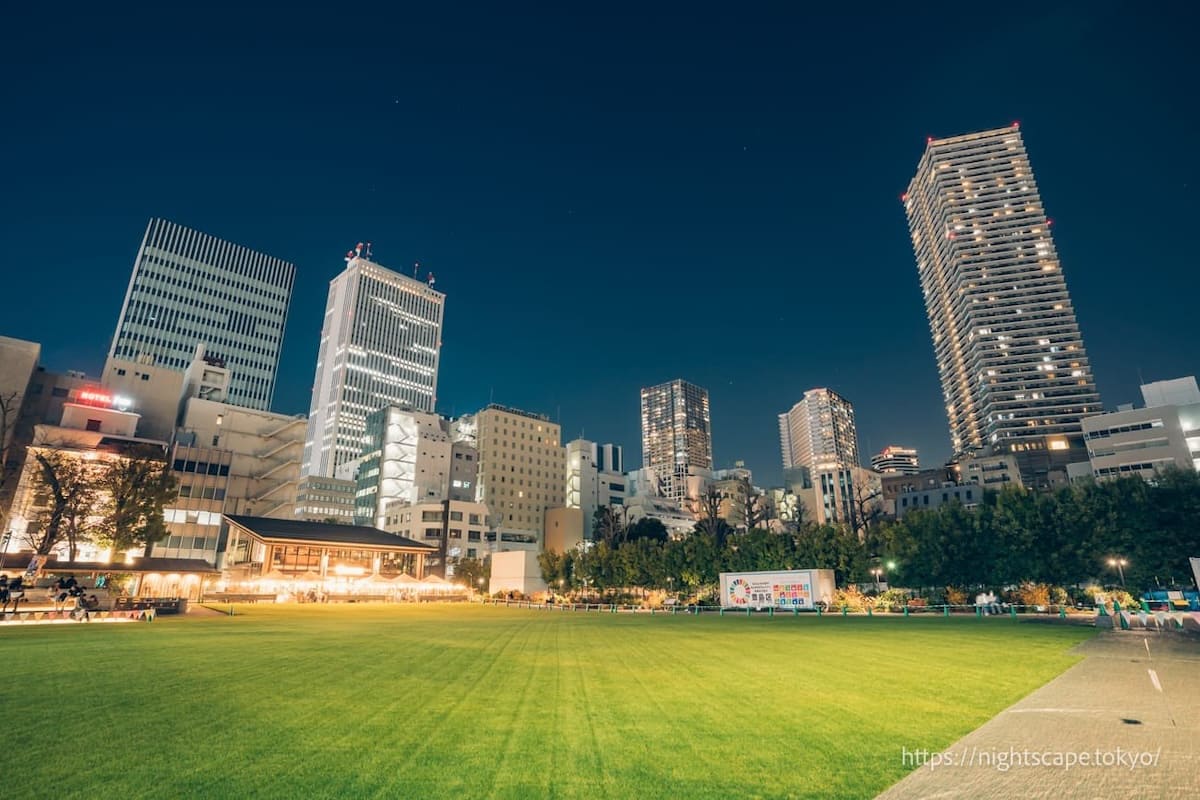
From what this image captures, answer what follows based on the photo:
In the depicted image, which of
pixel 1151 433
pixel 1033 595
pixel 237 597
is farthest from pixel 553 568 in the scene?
pixel 1151 433

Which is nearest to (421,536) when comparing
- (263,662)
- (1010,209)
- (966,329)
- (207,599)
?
(207,599)

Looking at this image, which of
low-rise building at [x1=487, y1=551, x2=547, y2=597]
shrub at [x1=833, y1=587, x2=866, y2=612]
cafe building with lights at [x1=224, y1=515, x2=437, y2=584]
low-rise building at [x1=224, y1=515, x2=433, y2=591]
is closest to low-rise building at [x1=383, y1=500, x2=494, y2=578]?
low-rise building at [x1=487, y1=551, x2=547, y2=597]

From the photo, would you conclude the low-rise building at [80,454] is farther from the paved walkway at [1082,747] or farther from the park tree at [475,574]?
the paved walkway at [1082,747]

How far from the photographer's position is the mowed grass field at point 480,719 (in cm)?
689

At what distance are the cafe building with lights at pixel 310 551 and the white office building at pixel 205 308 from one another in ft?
289

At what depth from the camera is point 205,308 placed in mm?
164125

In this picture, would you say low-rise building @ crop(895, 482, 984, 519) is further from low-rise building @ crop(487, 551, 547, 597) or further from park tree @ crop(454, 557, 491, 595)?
park tree @ crop(454, 557, 491, 595)

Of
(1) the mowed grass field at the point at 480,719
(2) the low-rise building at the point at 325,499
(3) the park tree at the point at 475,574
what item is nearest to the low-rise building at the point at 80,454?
(1) the mowed grass field at the point at 480,719

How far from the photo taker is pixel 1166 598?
4753cm

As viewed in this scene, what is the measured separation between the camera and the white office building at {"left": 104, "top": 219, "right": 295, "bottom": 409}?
153750 mm

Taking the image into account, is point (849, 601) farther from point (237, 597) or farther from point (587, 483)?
point (587, 483)

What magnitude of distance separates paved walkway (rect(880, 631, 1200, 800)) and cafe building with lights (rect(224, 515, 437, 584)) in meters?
85.2

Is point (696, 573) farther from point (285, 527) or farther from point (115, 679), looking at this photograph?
point (115, 679)

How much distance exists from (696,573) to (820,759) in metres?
68.7
